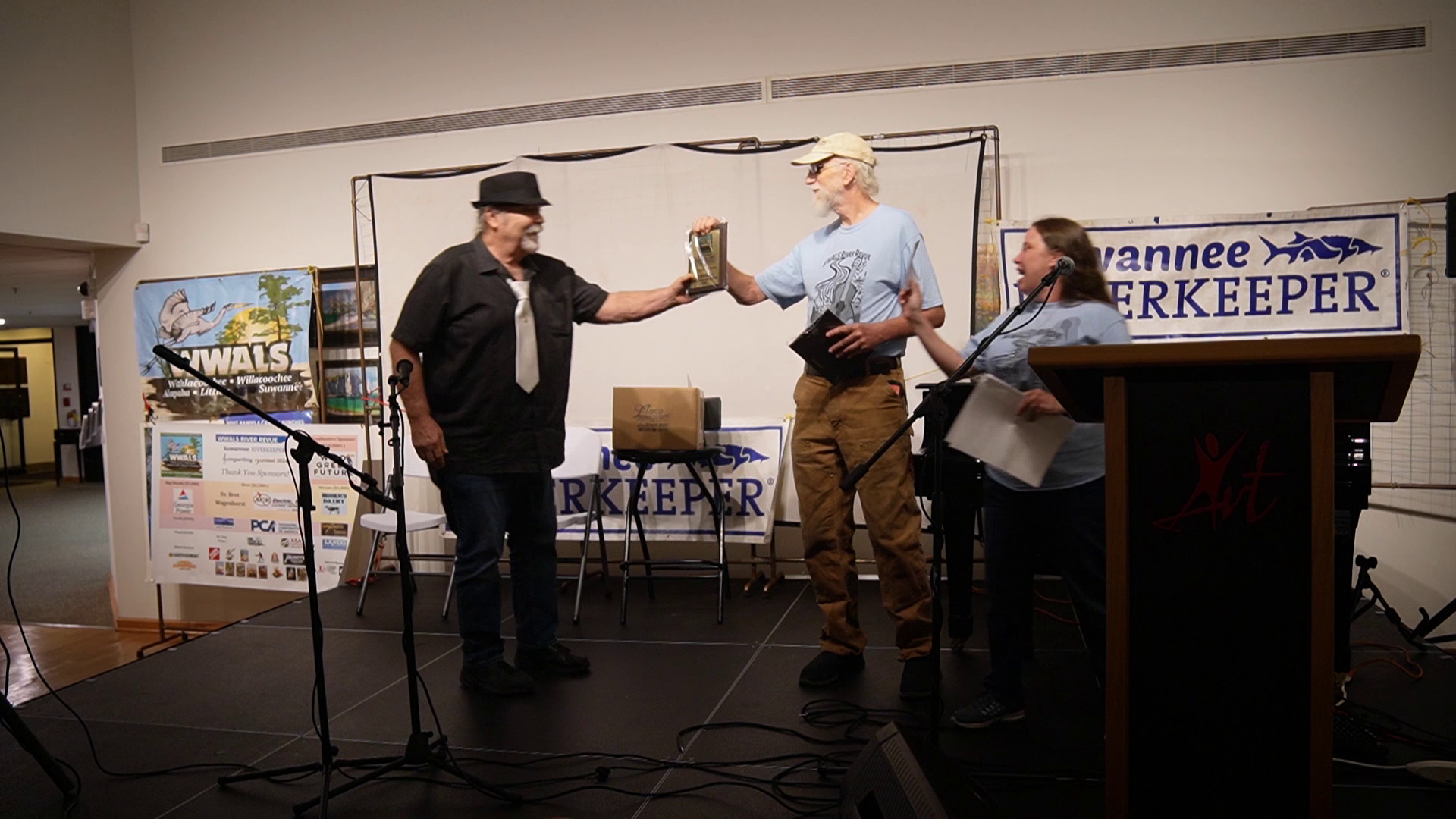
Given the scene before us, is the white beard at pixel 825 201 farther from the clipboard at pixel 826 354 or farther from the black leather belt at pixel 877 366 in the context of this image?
the black leather belt at pixel 877 366

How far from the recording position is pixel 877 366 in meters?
3.23

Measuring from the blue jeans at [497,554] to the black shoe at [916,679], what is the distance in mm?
1254

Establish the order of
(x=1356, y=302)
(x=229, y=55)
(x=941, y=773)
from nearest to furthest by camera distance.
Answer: (x=941, y=773) < (x=1356, y=302) < (x=229, y=55)

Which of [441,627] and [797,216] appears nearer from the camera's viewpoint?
[441,627]

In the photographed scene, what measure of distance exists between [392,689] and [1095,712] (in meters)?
2.39

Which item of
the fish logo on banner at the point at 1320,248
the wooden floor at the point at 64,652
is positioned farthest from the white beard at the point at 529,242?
the wooden floor at the point at 64,652

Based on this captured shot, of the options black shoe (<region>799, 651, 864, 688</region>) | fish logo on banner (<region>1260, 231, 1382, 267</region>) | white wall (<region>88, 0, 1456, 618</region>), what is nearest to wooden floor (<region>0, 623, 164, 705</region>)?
white wall (<region>88, 0, 1456, 618</region>)

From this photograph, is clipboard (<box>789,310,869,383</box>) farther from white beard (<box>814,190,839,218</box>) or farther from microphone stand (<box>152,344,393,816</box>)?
microphone stand (<box>152,344,393,816</box>)

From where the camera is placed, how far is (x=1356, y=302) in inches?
174

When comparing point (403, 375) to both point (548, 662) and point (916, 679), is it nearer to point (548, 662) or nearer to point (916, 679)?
point (548, 662)

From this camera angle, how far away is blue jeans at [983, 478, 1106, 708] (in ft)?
8.79

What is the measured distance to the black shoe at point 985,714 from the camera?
286 centimetres

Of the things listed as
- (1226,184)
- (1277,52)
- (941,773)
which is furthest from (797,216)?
(941,773)

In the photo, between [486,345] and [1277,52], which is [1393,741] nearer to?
[486,345]
